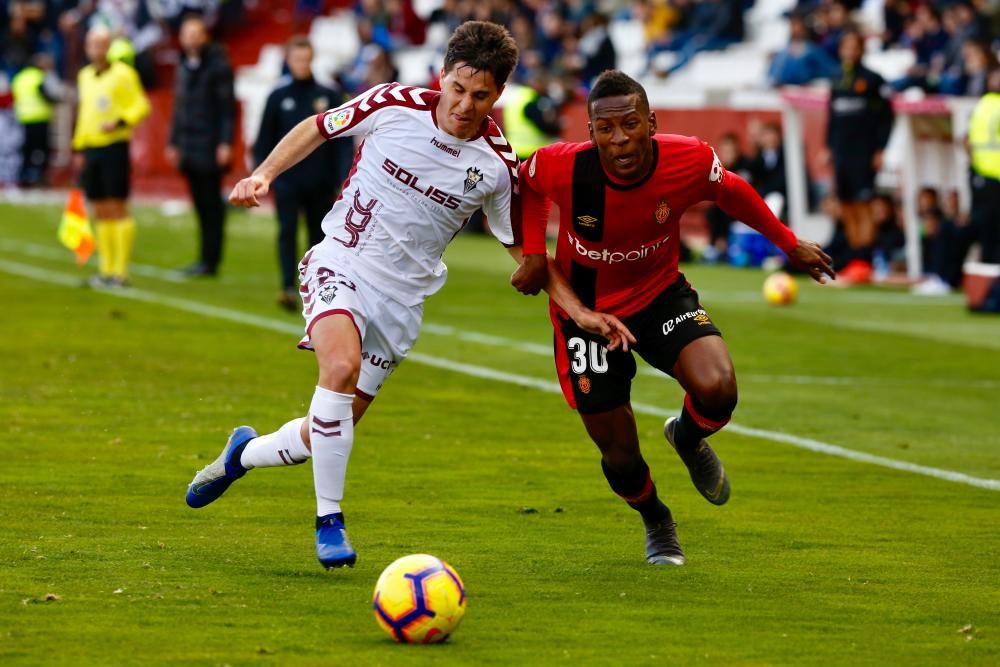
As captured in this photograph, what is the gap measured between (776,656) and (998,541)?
7.91 feet

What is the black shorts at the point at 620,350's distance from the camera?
749 centimetres

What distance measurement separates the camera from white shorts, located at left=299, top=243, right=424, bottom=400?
727cm

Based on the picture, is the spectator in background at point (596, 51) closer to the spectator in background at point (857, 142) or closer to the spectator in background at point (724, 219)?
Result: the spectator in background at point (724, 219)

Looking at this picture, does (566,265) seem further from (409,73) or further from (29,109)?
(29,109)

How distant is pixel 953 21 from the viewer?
23.2m

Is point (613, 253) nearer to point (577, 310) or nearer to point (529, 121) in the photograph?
point (577, 310)

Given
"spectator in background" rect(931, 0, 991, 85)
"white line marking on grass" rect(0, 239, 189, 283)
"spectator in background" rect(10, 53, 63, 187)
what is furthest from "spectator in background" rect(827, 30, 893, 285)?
"spectator in background" rect(10, 53, 63, 187)

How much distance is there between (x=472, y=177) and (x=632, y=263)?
2.34 ft

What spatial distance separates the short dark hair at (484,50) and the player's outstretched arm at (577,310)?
69cm

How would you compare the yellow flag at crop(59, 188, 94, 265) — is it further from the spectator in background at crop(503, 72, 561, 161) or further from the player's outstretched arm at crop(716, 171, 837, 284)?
the player's outstretched arm at crop(716, 171, 837, 284)

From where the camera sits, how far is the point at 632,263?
759 cm

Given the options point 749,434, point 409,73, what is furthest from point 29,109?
point 749,434

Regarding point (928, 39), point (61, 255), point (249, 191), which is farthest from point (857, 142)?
point (249, 191)

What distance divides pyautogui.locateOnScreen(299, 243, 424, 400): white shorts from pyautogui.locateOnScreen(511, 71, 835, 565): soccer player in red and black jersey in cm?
49
